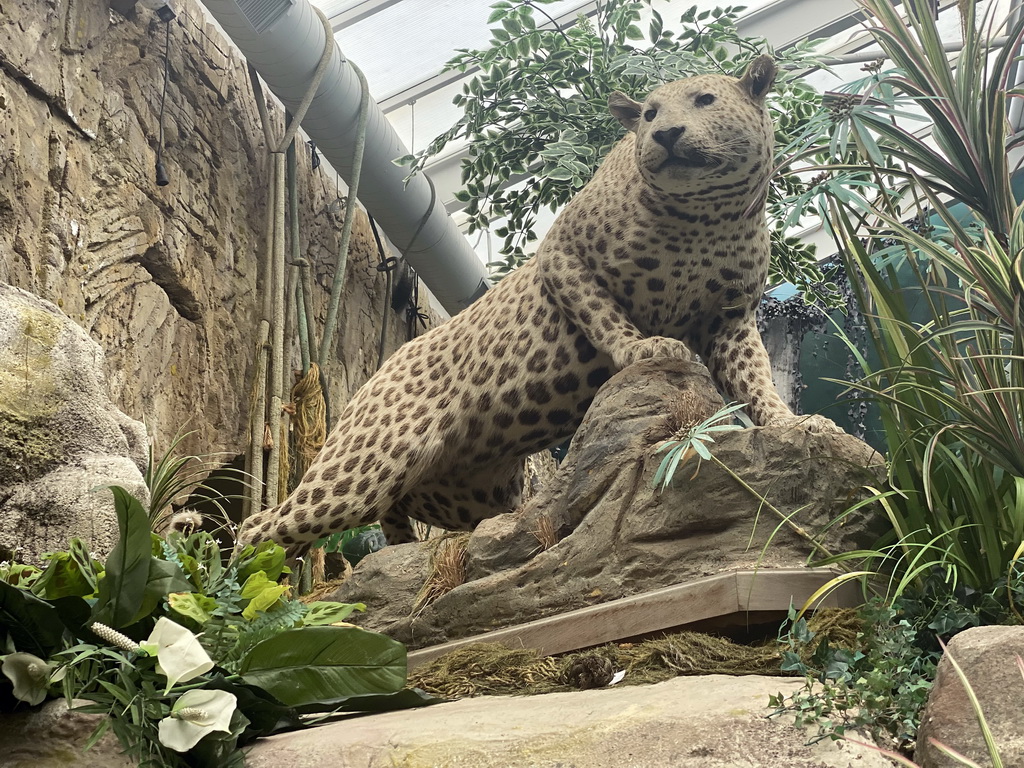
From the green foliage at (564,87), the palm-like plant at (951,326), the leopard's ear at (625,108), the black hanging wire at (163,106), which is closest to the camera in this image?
the palm-like plant at (951,326)

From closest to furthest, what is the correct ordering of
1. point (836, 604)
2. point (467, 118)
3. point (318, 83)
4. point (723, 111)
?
point (836, 604)
point (723, 111)
point (318, 83)
point (467, 118)

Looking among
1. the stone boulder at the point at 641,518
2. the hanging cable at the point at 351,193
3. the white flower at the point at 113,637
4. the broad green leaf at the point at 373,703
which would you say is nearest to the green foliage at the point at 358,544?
the hanging cable at the point at 351,193

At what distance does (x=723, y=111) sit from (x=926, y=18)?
0.87 metres

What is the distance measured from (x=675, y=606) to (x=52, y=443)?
53.2 inches

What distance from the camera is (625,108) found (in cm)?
364

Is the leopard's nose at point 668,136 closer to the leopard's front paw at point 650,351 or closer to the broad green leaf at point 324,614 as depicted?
the leopard's front paw at point 650,351

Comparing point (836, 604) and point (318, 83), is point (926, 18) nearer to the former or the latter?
point (836, 604)

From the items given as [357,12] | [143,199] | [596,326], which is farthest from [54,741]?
[357,12]

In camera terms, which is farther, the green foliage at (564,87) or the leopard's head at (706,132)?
the green foliage at (564,87)

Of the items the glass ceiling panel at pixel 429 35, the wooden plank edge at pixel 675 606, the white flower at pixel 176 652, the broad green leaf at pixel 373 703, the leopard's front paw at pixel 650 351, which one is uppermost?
the glass ceiling panel at pixel 429 35

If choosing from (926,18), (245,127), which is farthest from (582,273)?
(245,127)

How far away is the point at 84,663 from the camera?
1.75 m

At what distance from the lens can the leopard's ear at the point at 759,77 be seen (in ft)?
11.3

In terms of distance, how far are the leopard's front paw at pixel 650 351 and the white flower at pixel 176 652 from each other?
5.50ft
